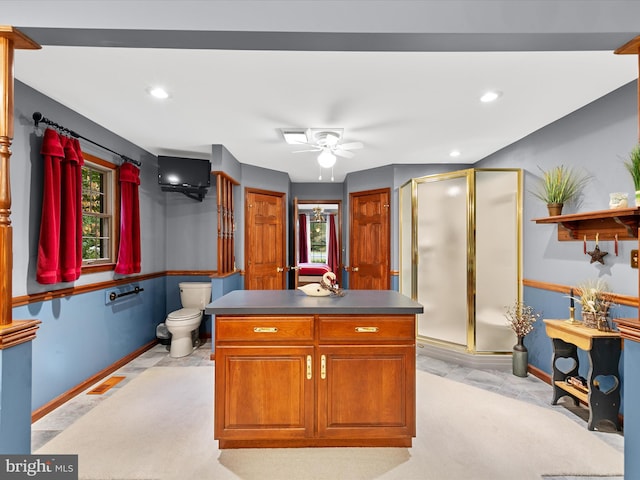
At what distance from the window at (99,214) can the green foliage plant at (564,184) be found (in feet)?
14.0

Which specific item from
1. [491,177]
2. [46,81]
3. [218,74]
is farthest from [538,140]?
[46,81]

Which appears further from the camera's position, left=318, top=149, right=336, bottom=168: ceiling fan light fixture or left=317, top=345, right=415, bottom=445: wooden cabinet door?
left=318, top=149, right=336, bottom=168: ceiling fan light fixture

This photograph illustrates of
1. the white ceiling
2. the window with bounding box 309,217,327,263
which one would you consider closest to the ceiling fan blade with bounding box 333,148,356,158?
the white ceiling

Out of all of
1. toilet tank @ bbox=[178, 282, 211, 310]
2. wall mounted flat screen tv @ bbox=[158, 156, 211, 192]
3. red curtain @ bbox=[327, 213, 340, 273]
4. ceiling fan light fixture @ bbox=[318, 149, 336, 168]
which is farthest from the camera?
red curtain @ bbox=[327, 213, 340, 273]

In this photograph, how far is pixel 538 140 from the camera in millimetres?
3131

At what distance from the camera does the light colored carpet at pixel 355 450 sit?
1.81 meters

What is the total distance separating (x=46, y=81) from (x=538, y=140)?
424 centimetres

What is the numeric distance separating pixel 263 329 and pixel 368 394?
0.76 meters

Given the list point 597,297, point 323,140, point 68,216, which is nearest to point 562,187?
point 597,297

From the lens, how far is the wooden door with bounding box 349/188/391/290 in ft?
15.1

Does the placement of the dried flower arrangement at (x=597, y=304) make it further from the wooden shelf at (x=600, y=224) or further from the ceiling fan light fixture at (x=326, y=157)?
the ceiling fan light fixture at (x=326, y=157)

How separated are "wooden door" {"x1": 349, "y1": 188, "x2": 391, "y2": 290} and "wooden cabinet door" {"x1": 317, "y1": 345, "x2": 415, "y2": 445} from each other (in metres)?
2.66

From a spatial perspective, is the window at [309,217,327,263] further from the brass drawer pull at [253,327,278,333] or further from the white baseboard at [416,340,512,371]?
the brass drawer pull at [253,327,278,333]

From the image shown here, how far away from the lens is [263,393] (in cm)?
192
